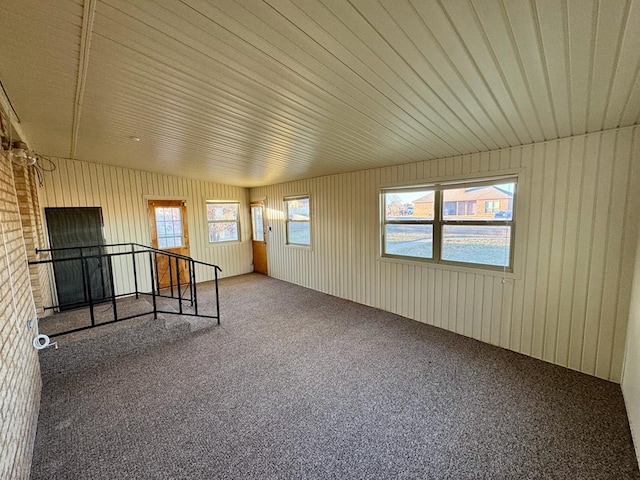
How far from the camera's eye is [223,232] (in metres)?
7.09

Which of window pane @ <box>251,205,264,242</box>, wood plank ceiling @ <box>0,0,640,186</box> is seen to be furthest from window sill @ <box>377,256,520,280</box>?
window pane @ <box>251,205,264,242</box>

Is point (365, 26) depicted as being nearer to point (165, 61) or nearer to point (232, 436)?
point (165, 61)

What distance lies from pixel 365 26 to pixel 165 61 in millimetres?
1233

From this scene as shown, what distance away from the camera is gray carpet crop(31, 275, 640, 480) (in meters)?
1.77

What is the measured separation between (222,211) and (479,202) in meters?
5.89

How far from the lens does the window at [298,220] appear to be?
19.5 feet

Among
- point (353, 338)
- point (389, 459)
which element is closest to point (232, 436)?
point (389, 459)

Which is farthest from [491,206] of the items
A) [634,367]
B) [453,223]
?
[634,367]

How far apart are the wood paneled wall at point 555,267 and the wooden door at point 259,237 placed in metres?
3.95

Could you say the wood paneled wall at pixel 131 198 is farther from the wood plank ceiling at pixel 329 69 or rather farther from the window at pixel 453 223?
the window at pixel 453 223

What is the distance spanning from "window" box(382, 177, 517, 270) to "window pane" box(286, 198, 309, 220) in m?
2.04

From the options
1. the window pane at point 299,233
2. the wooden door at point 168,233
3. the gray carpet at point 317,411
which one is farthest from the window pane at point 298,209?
the gray carpet at point 317,411

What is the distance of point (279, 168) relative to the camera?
4.69 m

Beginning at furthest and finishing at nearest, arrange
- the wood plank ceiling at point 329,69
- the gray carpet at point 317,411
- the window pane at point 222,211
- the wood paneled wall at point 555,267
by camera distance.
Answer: the window pane at point 222,211, the wood paneled wall at point 555,267, the gray carpet at point 317,411, the wood plank ceiling at point 329,69
